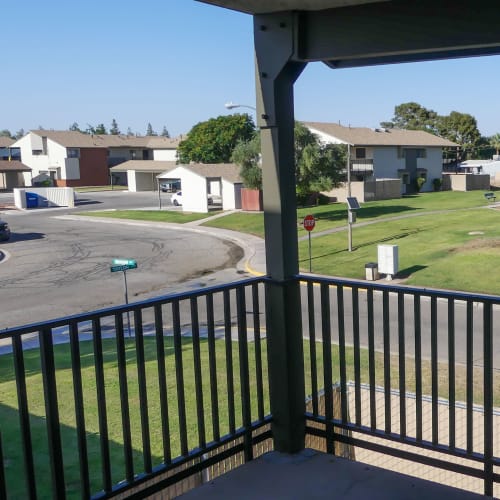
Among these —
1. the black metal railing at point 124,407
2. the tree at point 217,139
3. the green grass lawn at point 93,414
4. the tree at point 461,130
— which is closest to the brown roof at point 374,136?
the tree at point 217,139

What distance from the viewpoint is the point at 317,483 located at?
3.39 m

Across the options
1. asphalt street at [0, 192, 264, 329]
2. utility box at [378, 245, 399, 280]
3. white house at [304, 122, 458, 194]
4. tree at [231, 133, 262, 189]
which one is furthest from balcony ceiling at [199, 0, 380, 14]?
white house at [304, 122, 458, 194]

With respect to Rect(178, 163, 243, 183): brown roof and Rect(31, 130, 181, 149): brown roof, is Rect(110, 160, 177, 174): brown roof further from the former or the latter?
Rect(178, 163, 243, 183): brown roof

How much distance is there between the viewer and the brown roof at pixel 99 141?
240ft

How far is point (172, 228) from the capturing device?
3675 cm

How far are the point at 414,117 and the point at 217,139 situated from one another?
104ft

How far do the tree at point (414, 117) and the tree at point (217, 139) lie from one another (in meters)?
26.4

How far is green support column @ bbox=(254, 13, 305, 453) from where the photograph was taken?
143 inches

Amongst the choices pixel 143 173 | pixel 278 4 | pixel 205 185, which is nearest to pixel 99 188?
pixel 143 173

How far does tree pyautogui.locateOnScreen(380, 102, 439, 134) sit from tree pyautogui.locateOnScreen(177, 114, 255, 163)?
26.4 m

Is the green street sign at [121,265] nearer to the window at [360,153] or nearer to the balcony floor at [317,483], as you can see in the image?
the balcony floor at [317,483]

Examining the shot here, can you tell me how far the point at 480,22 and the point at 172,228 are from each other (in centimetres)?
3414

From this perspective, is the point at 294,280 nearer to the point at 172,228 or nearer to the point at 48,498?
the point at 48,498

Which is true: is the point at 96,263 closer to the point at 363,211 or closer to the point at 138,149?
the point at 363,211
